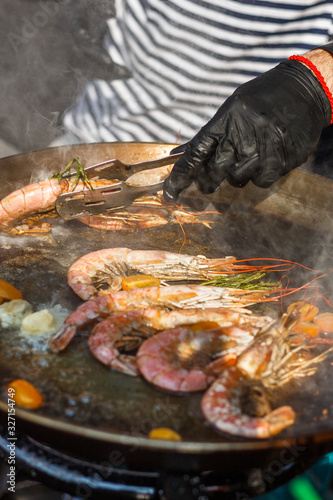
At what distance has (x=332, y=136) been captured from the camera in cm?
412

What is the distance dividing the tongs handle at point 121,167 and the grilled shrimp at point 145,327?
1383 mm

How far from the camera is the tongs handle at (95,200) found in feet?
10.7

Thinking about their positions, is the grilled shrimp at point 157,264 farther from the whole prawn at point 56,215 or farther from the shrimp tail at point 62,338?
the shrimp tail at point 62,338

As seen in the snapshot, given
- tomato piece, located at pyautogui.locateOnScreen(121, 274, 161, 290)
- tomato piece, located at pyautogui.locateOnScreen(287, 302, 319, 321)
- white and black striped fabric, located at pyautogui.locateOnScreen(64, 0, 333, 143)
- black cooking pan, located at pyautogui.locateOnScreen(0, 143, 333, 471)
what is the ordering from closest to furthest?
black cooking pan, located at pyautogui.locateOnScreen(0, 143, 333, 471)
tomato piece, located at pyautogui.locateOnScreen(287, 302, 319, 321)
tomato piece, located at pyautogui.locateOnScreen(121, 274, 161, 290)
white and black striped fabric, located at pyautogui.locateOnScreen(64, 0, 333, 143)

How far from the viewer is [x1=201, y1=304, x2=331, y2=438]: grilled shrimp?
1.89 meters

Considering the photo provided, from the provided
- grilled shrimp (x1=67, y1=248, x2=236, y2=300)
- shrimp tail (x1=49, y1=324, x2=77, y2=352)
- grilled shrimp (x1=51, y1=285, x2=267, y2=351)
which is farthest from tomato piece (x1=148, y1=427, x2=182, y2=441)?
grilled shrimp (x1=67, y1=248, x2=236, y2=300)

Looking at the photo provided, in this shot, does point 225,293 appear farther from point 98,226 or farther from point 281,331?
point 98,226

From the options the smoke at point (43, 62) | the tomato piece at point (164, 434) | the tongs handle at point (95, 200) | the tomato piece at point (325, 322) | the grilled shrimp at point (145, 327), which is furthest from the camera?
the smoke at point (43, 62)

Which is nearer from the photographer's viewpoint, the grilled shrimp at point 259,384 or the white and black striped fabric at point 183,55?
the grilled shrimp at point 259,384

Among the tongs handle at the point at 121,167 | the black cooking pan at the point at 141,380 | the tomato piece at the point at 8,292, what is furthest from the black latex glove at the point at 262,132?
the tomato piece at the point at 8,292

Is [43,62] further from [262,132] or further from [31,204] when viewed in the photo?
[262,132]

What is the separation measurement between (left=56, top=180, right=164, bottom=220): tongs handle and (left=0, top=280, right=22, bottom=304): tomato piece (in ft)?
2.82

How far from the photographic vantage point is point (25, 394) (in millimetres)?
1939

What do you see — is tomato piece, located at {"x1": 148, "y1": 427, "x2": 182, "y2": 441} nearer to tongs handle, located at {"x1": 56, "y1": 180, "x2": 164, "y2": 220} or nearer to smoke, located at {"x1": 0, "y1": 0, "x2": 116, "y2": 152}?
tongs handle, located at {"x1": 56, "y1": 180, "x2": 164, "y2": 220}
